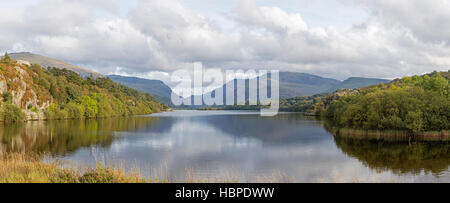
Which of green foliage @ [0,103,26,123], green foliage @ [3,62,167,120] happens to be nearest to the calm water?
green foliage @ [0,103,26,123]

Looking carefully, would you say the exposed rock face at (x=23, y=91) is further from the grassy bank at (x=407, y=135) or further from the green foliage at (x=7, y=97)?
the grassy bank at (x=407, y=135)

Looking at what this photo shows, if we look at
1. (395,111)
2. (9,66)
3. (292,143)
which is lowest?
(292,143)

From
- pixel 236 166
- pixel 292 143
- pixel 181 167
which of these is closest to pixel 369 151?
pixel 292 143

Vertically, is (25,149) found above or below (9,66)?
below

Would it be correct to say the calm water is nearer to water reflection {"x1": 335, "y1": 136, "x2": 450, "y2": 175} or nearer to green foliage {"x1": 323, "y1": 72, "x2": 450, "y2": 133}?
water reflection {"x1": 335, "y1": 136, "x2": 450, "y2": 175}

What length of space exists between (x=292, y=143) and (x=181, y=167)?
2315cm

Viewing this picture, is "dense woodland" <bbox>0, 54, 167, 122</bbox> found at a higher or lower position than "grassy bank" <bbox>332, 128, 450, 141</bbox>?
higher

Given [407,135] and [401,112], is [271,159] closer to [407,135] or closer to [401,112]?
[407,135]

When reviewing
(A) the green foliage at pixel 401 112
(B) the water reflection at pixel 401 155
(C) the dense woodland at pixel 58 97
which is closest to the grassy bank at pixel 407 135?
(A) the green foliage at pixel 401 112

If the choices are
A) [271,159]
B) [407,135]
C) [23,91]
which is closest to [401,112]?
[407,135]

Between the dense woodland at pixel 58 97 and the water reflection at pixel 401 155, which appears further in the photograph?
the dense woodland at pixel 58 97
